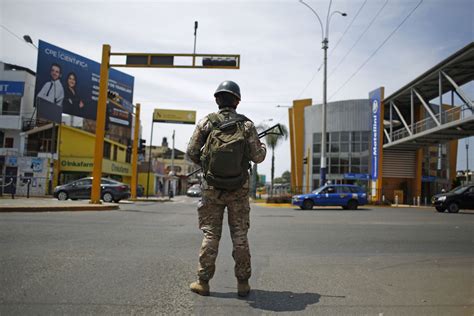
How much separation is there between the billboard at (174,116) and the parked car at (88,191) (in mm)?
20596

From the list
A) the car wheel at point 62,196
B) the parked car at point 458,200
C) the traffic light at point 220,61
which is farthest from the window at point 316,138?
the car wheel at point 62,196

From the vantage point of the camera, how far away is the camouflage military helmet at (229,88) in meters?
3.85

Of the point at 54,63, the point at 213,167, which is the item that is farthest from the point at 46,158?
the point at 213,167

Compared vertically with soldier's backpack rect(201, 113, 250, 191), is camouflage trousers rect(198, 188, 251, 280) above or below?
below

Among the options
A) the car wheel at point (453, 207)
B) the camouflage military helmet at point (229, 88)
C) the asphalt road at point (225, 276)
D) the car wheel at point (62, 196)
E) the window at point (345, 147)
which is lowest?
the car wheel at point (62, 196)

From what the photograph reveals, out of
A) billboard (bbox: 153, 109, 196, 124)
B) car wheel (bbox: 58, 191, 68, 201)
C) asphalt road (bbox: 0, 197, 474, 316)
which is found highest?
billboard (bbox: 153, 109, 196, 124)

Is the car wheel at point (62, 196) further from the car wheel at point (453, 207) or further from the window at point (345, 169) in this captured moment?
the window at point (345, 169)

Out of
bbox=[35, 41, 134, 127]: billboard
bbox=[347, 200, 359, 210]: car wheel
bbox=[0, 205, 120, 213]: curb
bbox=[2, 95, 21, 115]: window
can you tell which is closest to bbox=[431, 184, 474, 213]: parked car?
bbox=[347, 200, 359, 210]: car wheel

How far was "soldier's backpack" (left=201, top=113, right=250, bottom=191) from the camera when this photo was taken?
3463mm

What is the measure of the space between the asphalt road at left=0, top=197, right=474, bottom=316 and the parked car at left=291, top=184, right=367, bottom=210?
1331 centimetres

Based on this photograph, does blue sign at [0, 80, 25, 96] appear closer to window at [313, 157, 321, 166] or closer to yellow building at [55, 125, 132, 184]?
yellow building at [55, 125, 132, 184]

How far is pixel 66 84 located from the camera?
34.0m

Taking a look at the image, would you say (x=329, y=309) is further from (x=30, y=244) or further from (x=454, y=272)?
(x=30, y=244)

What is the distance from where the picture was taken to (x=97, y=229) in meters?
7.55
